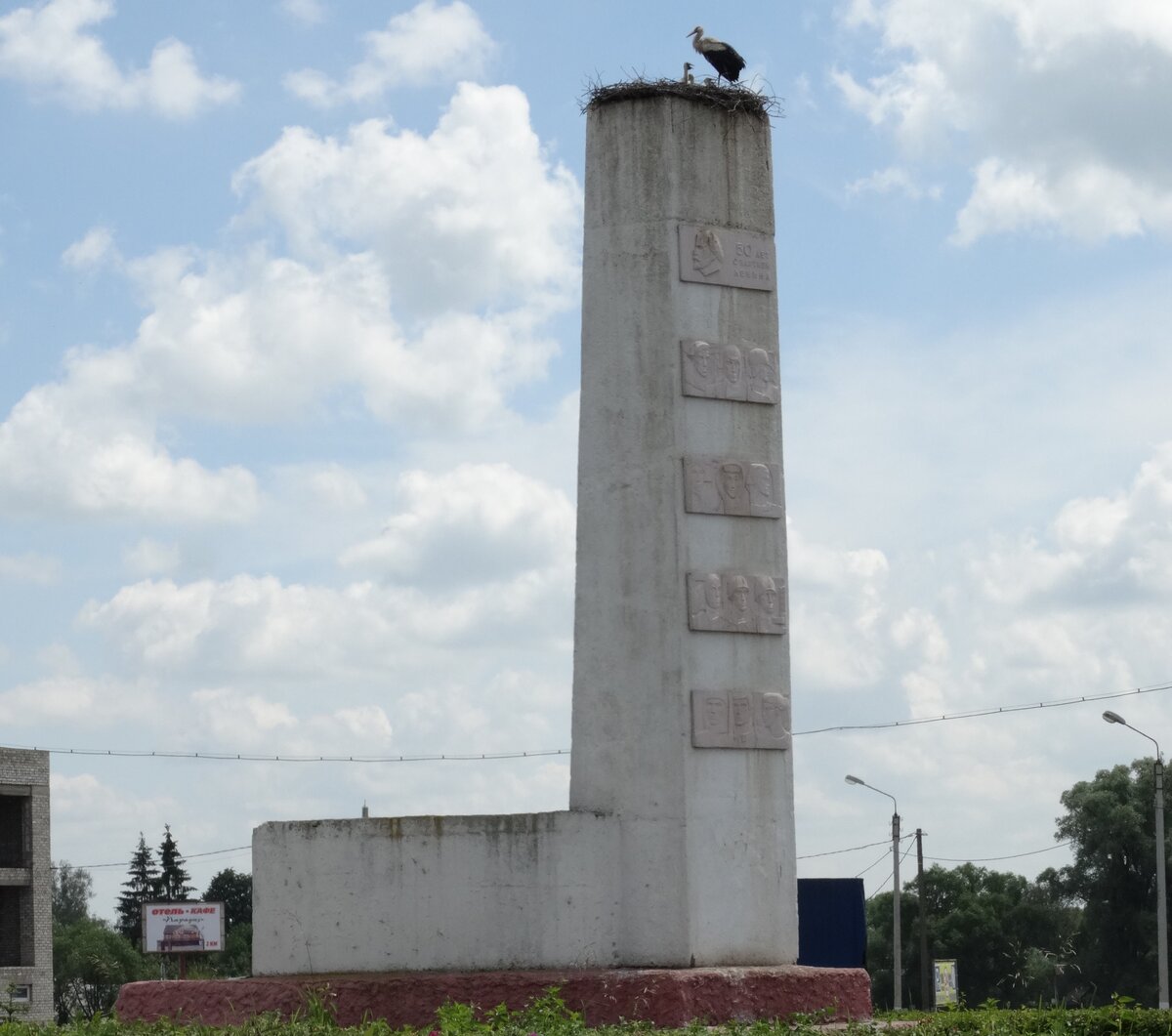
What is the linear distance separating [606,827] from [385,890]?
68.3 inches

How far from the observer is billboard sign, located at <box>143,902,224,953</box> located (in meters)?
52.1

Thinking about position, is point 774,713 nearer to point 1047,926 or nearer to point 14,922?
point 14,922

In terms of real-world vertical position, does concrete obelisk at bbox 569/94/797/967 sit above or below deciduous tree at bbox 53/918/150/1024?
above

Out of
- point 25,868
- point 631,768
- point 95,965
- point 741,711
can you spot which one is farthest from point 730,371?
point 95,965

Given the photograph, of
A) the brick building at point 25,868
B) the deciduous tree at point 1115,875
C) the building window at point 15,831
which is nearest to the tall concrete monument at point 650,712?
the brick building at point 25,868

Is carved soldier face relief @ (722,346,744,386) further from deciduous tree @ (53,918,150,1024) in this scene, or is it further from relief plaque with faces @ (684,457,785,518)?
deciduous tree @ (53,918,150,1024)

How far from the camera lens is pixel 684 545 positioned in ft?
47.3

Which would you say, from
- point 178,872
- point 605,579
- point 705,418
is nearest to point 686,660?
point 605,579

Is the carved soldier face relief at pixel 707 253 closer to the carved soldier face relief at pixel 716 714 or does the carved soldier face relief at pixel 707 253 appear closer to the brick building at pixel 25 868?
the carved soldier face relief at pixel 716 714

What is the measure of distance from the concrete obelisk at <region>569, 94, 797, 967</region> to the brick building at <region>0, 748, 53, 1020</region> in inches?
1338

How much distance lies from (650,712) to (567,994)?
2.17 m

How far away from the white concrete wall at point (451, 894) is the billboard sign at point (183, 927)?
39.3 m

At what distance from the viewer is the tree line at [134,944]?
64875 millimetres

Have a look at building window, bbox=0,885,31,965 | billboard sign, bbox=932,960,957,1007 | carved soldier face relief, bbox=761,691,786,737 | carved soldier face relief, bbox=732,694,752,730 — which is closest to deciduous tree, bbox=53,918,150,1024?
building window, bbox=0,885,31,965
